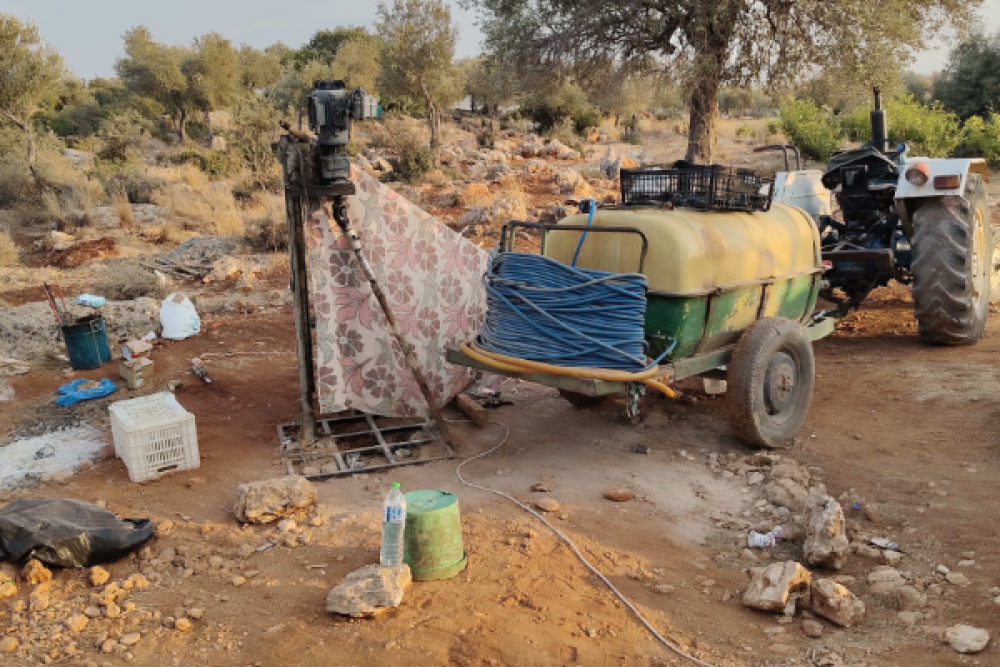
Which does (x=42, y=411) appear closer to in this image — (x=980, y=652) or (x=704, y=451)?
(x=704, y=451)

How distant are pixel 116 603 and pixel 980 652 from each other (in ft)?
11.1

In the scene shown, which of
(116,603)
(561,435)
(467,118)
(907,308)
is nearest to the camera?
(116,603)

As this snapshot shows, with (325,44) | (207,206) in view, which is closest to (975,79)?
(207,206)

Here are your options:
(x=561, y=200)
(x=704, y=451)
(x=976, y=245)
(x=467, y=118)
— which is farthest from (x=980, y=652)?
(x=467, y=118)

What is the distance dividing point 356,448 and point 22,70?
18.9 m

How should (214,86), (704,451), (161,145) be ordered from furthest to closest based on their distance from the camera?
(214,86), (161,145), (704,451)

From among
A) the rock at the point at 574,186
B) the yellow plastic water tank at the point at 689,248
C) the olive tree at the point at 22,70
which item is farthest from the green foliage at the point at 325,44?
the yellow plastic water tank at the point at 689,248

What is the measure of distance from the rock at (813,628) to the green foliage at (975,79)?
2425cm

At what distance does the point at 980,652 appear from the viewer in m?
2.80

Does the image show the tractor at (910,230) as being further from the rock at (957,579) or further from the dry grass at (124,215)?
the dry grass at (124,215)

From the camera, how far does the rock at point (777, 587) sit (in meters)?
3.18

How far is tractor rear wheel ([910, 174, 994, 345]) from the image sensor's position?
621 cm

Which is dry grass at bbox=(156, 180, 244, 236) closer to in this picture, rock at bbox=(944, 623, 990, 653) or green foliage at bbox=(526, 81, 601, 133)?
rock at bbox=(944, 623, 990, 653)

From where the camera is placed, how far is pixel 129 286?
973 centimetres
